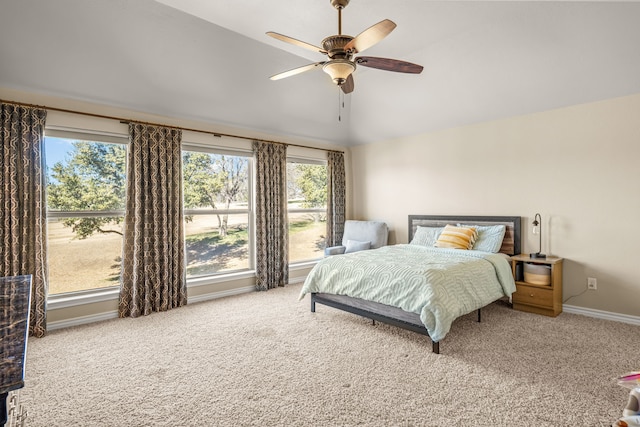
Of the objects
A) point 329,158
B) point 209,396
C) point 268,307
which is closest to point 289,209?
point 329,158

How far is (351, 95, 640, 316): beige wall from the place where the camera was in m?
3.55

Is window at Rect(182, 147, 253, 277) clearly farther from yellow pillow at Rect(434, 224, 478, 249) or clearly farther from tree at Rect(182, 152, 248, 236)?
yellow pillow at Rect(434, 224, 478, 249)

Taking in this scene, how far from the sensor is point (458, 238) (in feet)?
14.1

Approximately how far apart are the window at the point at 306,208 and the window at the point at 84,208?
8.31ft

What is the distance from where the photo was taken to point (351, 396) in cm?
222

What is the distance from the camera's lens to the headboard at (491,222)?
14.1 feet

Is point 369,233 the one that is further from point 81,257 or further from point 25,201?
point 25,201

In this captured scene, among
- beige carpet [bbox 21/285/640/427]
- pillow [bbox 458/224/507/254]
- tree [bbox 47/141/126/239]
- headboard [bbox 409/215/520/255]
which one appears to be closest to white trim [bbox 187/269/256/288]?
beige carpet [bbox 21/285/640/427]

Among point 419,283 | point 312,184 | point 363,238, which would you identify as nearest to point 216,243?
point 312,184

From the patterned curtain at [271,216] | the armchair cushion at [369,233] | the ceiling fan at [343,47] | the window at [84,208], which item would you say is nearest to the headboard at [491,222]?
the armchair cushion at [369,233]

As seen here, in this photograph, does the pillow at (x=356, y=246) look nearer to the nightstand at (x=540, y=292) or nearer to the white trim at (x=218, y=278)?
the white trim at (x=218, y=278)

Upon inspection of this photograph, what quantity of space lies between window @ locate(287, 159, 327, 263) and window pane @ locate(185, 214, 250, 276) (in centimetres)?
92

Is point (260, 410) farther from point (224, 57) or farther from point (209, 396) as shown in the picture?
point (224, 57)

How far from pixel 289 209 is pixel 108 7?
11.3 ft
